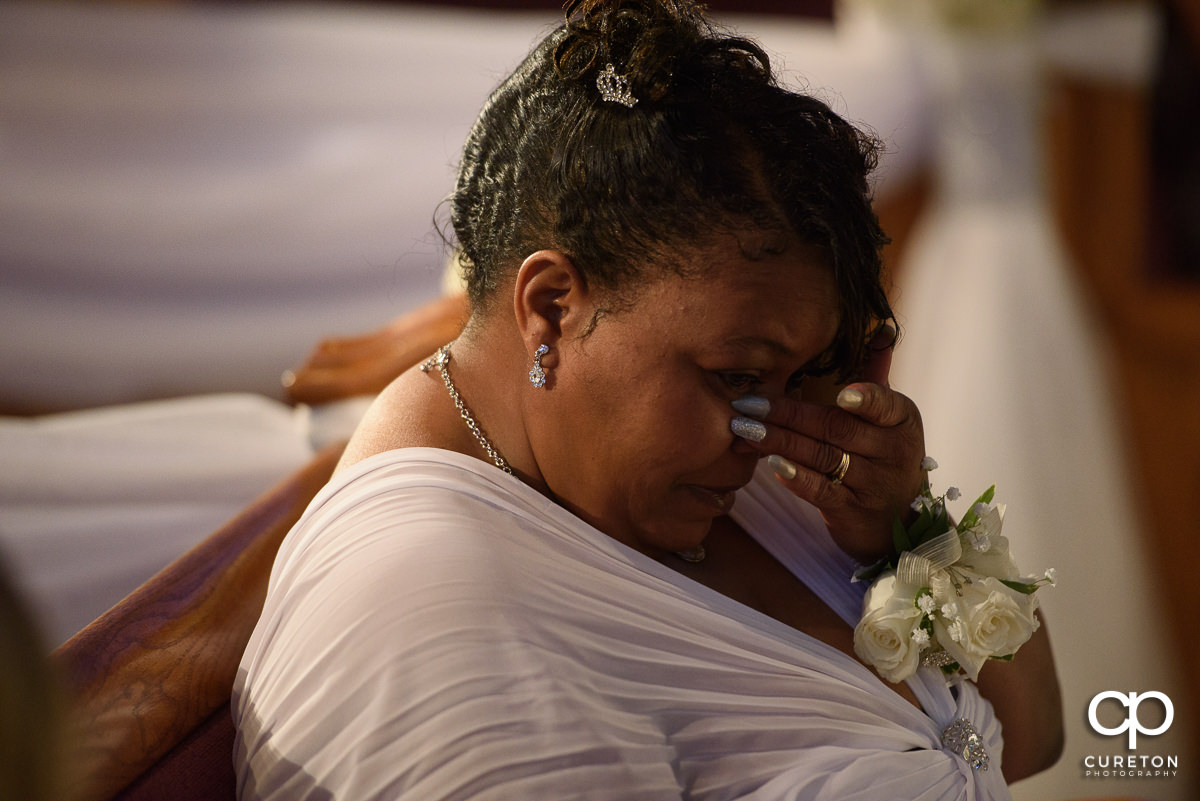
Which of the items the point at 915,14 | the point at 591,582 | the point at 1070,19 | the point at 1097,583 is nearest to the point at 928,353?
the point at 1097,583

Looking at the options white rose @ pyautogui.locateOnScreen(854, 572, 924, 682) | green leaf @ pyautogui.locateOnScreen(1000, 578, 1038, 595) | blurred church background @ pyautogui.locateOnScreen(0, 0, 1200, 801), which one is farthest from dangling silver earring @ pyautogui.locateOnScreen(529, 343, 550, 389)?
blurred church background @ pyautogui.locateOnScreen(0, 0, 1200, 801)

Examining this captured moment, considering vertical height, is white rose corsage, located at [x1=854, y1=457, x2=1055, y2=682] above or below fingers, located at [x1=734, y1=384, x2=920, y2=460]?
below

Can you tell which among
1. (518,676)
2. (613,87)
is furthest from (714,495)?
(613,87)

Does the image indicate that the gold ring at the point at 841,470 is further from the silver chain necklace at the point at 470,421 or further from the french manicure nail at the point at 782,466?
the silver chain necklace at the point at 470,421

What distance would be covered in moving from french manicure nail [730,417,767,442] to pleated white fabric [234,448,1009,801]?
0.15 m

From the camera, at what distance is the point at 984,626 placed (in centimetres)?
100

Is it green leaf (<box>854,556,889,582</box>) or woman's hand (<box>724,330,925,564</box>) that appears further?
green leaf (<box>854,556,889,582</box>)

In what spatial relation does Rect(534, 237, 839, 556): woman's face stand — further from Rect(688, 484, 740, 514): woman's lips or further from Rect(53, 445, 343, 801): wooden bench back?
Rect(53, 445, 343, 801): wooden bench back

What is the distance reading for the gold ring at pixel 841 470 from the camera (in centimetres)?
101

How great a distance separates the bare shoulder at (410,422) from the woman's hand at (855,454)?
0.96 feet

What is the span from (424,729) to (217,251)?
289cm

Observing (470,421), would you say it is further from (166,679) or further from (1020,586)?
(1020,586)

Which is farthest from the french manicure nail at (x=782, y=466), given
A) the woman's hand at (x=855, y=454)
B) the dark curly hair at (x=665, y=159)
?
the dark curly hair at (x=665, y=159)

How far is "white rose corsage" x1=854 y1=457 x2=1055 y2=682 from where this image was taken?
1007 mm
